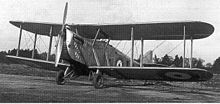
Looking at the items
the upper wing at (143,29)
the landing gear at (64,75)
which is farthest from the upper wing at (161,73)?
the upper wing at (143,29)

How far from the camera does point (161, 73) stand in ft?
28.2

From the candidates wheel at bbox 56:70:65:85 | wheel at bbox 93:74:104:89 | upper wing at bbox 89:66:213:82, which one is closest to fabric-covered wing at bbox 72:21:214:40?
upper wing at bbox 89:66:213:82

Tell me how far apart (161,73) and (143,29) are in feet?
6.64

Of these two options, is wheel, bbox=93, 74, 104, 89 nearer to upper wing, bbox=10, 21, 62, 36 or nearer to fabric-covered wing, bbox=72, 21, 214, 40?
fabric-covered wing, bbox=72, 21, 214, 40

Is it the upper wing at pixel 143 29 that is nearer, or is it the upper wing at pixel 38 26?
the upper wing at pixel 143 29

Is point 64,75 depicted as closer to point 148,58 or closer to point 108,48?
point 108,48

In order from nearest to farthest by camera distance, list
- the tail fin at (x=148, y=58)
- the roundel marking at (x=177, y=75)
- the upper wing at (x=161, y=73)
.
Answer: the upper wing at (x=161, y=73)
the roundel marking at (x=177, y=75)
the tail fin at (x=148, y=58)

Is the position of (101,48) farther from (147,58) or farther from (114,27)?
(147,58)

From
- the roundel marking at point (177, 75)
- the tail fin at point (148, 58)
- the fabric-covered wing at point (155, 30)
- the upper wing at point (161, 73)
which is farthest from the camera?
the tail fin at point (148, 58)

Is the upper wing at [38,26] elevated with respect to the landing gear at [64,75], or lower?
elevated

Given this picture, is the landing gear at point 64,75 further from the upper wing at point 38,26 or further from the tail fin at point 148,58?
the tail fin at point 148,58

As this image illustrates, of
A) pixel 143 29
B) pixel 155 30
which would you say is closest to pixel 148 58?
pixel 155 30

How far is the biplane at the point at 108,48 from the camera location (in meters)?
8.15

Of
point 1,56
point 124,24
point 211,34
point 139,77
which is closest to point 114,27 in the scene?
point 124,24
